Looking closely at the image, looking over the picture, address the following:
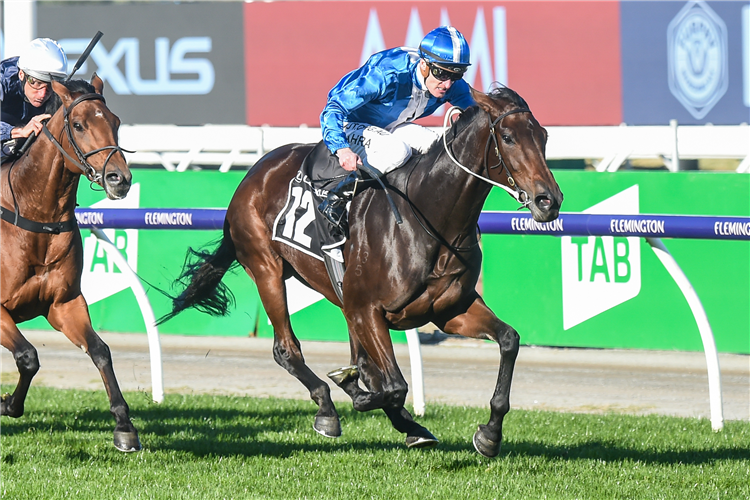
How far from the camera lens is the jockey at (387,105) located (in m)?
4.78

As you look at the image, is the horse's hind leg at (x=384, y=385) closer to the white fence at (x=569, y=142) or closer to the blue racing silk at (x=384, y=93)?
the blue racing silk at (x=384, y=93)

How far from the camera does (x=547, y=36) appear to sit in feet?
38.9

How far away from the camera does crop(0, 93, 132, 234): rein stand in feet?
15.7

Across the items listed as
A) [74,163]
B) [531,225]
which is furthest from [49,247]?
[531,225]

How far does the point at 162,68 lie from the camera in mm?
12930

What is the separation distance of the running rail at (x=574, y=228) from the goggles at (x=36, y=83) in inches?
66.1

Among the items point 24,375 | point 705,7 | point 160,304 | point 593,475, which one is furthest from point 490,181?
point 705,7

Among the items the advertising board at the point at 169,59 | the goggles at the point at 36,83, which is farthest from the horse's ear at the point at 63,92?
the advertising board at the point at 169,59

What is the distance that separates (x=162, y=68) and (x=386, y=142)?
334 inches

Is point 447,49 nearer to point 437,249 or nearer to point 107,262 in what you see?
point 437,249

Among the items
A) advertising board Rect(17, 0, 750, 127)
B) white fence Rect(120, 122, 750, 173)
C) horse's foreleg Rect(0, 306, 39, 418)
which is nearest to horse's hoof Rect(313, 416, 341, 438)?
horse's foreleg Rect(0, 306, 39, 418)

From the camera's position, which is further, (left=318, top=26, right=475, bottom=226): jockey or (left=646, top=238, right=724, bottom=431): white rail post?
(left=646, top=238, right=724, bottom=431): white rail post

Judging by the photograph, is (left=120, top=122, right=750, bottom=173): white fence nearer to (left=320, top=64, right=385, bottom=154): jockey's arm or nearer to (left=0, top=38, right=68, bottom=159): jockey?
(left=0, top=38, right=68, bottom=159): jockey

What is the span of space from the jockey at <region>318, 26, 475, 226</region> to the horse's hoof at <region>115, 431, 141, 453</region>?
1370 millimetres
